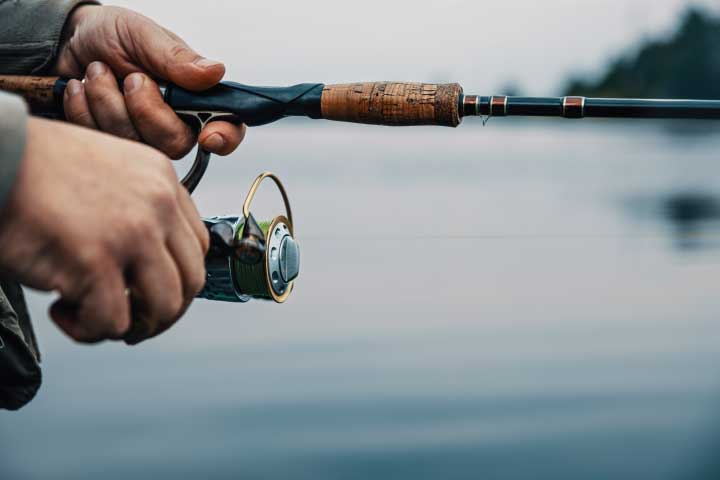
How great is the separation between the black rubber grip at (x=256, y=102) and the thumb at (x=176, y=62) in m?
0.02

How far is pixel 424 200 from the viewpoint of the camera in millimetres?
A: 7312

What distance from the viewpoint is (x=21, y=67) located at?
1.76m

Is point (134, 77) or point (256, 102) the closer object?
point (256, 102)

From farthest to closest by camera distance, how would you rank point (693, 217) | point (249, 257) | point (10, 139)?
point (693, 217)
point (249, 257)
point (10, 139)

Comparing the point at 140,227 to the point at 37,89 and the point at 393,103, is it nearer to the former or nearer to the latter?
the point at 393,103

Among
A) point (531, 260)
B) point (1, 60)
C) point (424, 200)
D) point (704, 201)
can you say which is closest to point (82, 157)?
point (1, 60)

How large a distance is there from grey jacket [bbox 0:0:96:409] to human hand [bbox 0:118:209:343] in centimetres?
50

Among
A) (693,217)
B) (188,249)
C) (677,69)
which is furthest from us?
(677,69)

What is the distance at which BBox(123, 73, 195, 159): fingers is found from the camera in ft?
5.33

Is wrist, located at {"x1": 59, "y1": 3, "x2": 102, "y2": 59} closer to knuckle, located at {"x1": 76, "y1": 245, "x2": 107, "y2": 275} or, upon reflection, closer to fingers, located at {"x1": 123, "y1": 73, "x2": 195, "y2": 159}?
fingers, located at {"x1": 123, "y1": 73, "x2": 195, "y2": 159}

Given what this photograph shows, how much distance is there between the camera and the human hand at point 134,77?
157cm

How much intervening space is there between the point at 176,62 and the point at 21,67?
334mm

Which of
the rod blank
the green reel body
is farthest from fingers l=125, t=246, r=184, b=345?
the rod blank

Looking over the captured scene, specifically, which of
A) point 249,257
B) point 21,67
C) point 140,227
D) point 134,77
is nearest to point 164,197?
point 140,227
